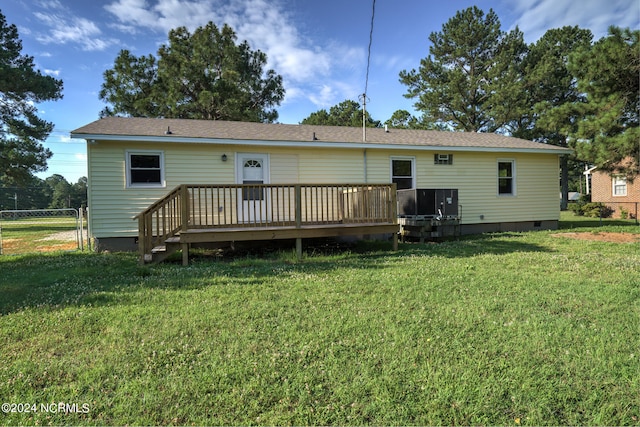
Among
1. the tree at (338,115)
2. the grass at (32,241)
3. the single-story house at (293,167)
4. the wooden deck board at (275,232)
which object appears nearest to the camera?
the wooden deck board at (275,232)

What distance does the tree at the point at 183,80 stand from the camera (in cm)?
2048

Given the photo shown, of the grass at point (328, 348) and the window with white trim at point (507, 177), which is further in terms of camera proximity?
the window with white trim at point (507, 177)

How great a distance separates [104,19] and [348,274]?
37.4ft

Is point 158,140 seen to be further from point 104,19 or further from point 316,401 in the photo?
point 316,401

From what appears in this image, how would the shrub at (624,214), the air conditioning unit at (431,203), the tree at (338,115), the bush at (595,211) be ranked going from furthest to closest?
1. the tree at (338,115)
2. the bush at (595,211)
3. the shrub at (624,214)
4. the air conditioning unit at (431,203)

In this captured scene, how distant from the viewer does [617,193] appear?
1998 centimetres

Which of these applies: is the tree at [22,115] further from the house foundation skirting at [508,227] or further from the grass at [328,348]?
the house foundation skirting at [508,227]

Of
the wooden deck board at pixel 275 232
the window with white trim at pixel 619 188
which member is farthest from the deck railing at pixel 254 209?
the window with white trim at pixel 619 188

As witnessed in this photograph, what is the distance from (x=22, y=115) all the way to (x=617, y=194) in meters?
33.3

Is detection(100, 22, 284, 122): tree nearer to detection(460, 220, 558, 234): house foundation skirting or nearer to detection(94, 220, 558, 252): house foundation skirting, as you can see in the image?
detection(94, 220, 558, 252): house foundation skirting

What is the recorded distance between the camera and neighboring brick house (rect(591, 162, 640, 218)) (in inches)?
725

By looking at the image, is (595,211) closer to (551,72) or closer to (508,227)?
(551,72)

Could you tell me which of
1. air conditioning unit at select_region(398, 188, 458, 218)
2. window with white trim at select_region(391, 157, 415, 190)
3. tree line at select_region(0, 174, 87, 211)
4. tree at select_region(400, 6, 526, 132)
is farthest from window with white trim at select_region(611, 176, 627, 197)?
tree line at select_region(0, 174, 87, 211)

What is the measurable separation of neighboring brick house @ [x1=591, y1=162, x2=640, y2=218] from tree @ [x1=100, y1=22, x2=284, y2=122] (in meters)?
21.4
